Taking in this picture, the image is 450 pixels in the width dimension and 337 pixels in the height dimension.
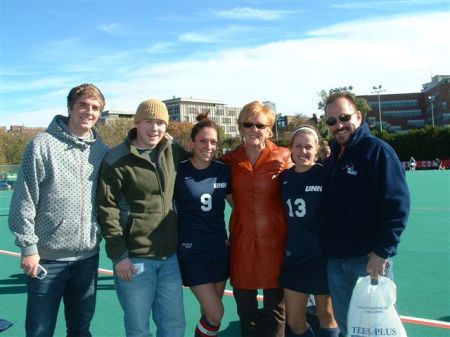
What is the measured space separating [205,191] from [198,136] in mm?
458

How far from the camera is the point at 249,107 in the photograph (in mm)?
3961

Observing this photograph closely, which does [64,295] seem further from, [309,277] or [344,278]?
[344,278]

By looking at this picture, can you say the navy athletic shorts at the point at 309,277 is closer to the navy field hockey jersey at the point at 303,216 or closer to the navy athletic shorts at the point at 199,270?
the navy field hockey jersey at the point at 303,216

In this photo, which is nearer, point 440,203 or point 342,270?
point 342,270

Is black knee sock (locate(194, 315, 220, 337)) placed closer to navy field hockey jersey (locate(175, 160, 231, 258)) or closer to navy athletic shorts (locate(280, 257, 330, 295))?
navy field hockey jersey (locate(175, 160, 231, 258))

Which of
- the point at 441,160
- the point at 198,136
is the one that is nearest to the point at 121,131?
the point at 441,160

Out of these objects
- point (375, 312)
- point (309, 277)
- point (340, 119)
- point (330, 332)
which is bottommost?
point (330, 332)

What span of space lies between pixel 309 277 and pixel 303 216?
0.46 m

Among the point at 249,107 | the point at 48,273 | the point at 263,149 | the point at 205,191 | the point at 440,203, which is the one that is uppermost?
the point at 249,107

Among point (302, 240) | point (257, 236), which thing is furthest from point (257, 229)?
point (302, 240)

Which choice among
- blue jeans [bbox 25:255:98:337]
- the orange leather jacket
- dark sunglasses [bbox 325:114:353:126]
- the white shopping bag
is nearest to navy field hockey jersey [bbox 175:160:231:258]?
the orange leather jacket

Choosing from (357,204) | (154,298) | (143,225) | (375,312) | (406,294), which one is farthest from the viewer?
(406,294)

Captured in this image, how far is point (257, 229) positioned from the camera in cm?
381

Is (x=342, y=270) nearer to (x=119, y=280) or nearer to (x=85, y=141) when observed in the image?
(x=119, y=280)
